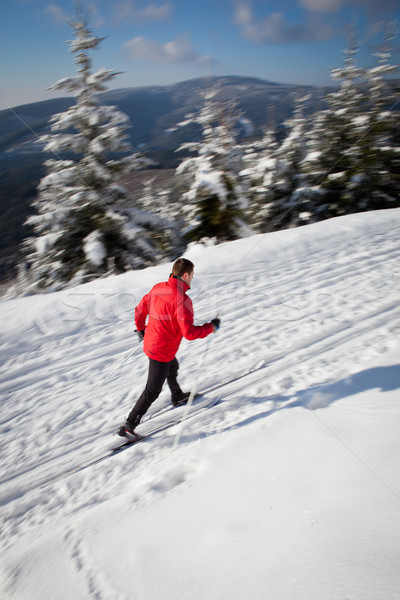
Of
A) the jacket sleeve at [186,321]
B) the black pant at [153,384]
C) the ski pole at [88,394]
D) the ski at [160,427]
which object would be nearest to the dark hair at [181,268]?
the jacket sleeve at [186,321]

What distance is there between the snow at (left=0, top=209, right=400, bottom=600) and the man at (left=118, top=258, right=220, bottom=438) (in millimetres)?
463

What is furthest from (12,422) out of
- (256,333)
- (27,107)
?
(27,107)

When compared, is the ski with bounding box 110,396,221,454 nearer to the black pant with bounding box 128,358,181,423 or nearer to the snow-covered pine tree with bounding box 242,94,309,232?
the black pant with bounding box 128,358,181,423

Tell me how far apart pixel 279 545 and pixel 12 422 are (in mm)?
3255

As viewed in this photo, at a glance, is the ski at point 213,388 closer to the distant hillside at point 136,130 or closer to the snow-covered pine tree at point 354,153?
the snow-covered pine tree at point 354,153

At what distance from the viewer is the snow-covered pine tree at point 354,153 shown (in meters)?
11.8

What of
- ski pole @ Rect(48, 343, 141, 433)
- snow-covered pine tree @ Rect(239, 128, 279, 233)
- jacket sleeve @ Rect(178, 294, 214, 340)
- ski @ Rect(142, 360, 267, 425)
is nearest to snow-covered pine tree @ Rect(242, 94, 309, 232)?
snow-covered pine tree @ Rect(239, 128, 279, 233)

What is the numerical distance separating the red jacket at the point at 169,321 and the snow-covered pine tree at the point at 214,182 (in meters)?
7.41

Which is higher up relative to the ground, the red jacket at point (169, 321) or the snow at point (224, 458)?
the red jacket at point (169, 321)

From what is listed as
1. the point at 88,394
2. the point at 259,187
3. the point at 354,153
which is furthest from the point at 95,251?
the point at 354,153

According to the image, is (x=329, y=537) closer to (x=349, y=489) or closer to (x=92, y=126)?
(x=349, y=489)

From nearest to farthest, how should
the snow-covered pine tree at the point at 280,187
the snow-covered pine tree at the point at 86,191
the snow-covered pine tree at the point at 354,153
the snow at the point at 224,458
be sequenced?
1. the snow at the point at 224,458
2. the snow-covered pine tree at the point at 86,191
3. the snow-covered pine tree at the point at 280,187
4. the snow-covered pine tree at the point at 354,153

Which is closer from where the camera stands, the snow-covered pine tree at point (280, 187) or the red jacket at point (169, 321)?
the red jacket at point (169, 321)

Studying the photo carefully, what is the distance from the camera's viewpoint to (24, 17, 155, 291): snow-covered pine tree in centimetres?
952
